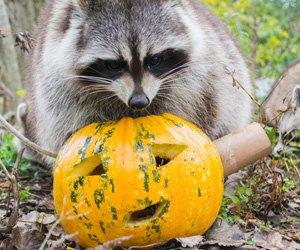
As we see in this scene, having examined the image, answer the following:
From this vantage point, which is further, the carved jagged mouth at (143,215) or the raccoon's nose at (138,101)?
the raccoon's nose at (138,101)

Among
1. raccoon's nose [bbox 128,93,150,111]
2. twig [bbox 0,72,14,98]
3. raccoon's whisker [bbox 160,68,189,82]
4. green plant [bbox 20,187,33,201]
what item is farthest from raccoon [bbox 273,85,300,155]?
twig [bbox 0,72,14,98]

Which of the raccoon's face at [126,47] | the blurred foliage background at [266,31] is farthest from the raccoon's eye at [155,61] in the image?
the blurred foliage background at [266,31]

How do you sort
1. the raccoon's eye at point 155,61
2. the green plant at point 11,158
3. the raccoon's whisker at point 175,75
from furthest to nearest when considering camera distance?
the green plant at point 11,158 → the raccoon's whisker at point 175,75 → the raccoon's eye at point 155,61

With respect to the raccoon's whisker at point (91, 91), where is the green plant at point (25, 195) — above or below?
below

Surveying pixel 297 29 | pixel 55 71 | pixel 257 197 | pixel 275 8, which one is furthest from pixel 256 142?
pixel 275 8

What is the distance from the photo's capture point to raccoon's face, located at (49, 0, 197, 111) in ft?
8.99

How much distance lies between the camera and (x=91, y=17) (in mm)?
2920

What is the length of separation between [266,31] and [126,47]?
5.78 meters

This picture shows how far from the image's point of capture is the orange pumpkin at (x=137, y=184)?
2326 millimetres

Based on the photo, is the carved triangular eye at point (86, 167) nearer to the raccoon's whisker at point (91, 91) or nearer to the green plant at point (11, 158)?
the raccoon's whisker at point (91, 91)

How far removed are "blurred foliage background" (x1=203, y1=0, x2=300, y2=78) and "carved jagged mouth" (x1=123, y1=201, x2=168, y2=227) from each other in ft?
12.1

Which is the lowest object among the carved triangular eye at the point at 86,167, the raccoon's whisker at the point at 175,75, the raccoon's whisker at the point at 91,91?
the carved triangular eye at the point at 86,167

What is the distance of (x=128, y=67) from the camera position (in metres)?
2.78

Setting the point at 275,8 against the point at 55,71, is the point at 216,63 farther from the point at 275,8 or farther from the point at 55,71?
the point at 275,8
